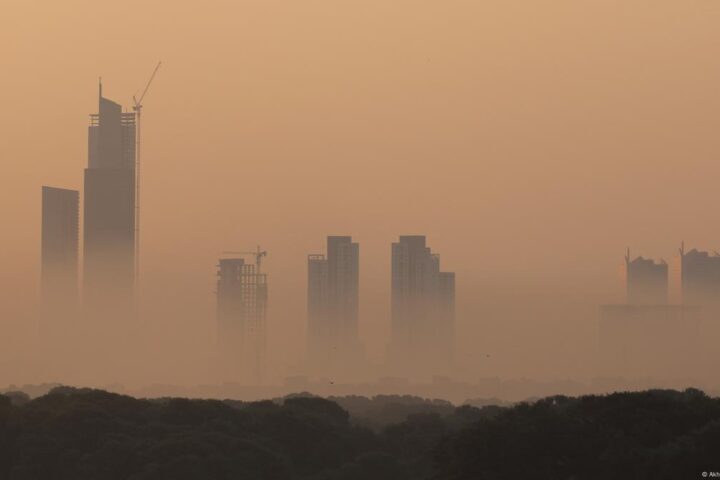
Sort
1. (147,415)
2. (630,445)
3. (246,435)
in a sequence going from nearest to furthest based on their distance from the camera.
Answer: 1. (630,445)
2. (246,435)
3. (147,415)

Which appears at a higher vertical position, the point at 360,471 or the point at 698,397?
the point at 698,397

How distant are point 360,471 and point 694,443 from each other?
41.7 meters

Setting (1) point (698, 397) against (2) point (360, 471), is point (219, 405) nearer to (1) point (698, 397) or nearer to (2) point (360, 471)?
(2) point (360, 471)

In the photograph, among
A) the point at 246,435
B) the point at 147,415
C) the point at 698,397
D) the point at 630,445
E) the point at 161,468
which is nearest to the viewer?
the point at 630,445

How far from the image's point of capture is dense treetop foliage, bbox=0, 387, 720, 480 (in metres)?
71.3

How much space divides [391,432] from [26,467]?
105 feet

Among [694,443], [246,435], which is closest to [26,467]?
[246,435]

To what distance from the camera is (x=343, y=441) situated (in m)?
118

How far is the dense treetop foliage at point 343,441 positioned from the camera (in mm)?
71312

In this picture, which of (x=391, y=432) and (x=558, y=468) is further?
(x=391, y=432)

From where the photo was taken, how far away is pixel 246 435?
4520 inches

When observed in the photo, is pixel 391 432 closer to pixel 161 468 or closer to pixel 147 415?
pixel 147 415

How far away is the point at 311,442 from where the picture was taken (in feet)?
382

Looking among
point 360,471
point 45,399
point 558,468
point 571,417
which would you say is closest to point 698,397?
point 571,417
